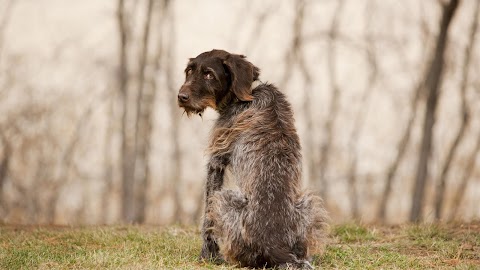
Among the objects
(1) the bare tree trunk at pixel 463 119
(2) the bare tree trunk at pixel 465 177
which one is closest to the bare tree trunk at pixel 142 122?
(1) the bare tree trunk at pixel 463 119

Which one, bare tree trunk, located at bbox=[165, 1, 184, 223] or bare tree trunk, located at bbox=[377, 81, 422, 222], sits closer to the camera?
bare tree trunk, located at bbox=[165, 1, 184, 223]

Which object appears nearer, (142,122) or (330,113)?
(142,122)

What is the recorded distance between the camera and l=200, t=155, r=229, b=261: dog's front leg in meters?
6.73

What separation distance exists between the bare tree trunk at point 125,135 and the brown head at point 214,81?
11.7m

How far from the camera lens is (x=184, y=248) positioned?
754 centimetres

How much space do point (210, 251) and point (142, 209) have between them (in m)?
12.5

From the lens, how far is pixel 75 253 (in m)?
6.98

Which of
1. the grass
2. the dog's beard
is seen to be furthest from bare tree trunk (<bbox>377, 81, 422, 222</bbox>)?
the dog's beard

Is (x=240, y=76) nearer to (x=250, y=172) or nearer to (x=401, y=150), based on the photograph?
(x=250, y=172)

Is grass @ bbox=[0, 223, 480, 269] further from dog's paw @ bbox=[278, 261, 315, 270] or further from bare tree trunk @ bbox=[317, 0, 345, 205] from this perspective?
bare tree trunk @ bbox=[317, 0, 345, 205]

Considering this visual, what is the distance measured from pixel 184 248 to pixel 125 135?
1222 cm

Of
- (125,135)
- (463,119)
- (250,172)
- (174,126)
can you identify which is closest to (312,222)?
(250,172)

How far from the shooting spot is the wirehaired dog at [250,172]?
20.4 ft

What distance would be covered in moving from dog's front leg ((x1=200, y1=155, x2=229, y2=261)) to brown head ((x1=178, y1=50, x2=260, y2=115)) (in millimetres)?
617
